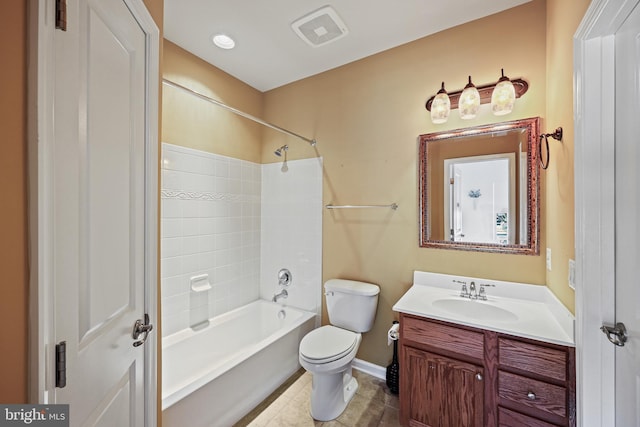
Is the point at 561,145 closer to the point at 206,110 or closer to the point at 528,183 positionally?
the point at 528,183

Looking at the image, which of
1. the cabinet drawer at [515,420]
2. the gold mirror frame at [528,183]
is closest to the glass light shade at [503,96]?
the gold mirror frame at [528,183]

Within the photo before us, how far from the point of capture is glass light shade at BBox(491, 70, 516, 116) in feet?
5.02

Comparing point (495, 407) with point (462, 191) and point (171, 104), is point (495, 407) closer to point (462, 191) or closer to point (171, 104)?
point (462, 191)

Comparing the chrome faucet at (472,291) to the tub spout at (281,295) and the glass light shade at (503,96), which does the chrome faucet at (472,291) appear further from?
the tub spout at (281,295)

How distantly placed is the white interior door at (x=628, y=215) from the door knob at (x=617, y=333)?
0.01 meters

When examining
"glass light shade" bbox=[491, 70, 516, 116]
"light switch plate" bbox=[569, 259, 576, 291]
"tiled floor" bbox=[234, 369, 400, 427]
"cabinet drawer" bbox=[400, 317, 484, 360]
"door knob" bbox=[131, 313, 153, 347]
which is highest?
"glass light shade" bbox=[491, 70, 516, 116]

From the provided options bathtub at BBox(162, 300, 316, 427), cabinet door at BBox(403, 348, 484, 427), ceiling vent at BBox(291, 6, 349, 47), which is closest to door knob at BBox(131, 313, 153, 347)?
bathtub at BBox(162, 300, 316, 427)

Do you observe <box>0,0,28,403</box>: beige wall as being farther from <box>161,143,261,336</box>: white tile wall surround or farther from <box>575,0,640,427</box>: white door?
<box>575,0,640,427</box>: white door

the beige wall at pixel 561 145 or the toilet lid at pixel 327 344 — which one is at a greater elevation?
the beige wall at pixel 561 145

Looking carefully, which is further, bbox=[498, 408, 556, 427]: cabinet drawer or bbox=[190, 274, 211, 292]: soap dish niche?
A: bbox=[190, 274, 211, 292]: soap dish niche

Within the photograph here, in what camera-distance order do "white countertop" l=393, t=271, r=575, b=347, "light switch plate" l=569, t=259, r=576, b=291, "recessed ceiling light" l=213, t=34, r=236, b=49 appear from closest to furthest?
1. "light switch plate" l=569, t=259, r=576, b=291
2. "white countertop" l=393, t=271, r=575, b=347
3. "recessed ceiling light" l=213, t=34, r=236, b=49

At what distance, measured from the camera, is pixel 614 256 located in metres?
0.95

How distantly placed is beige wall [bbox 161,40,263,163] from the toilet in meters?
1.60

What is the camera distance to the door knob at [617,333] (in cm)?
90
